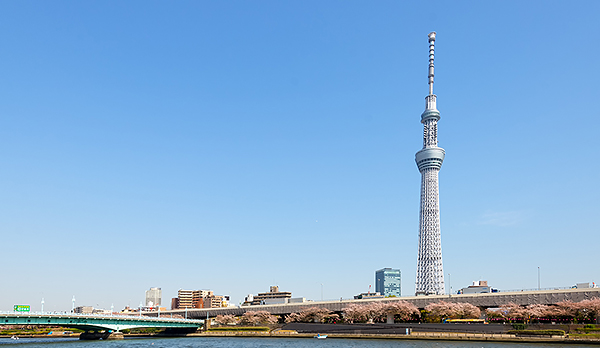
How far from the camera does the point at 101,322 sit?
413 ft

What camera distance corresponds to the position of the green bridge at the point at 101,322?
11131 centimetres

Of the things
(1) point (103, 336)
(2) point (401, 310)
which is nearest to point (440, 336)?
(2) point (401, 310)

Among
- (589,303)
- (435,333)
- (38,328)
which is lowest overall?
(38,328)

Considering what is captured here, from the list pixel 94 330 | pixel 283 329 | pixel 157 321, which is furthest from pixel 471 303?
pixel 94 330

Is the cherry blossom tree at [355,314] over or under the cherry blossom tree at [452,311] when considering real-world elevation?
under

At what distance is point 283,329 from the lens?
429 ft

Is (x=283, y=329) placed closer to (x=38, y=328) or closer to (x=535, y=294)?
(x=535, y=294)

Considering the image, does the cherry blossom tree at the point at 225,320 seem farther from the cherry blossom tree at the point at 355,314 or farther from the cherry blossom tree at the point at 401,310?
the cherry blossom tree at the point at 401,310

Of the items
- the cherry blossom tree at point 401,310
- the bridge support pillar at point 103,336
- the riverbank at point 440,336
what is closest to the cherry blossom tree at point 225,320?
the riverbank at point 440,336

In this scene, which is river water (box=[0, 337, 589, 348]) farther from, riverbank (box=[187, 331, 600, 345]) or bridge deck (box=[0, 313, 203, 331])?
bridge deck (box=[0, 313, 203, 331])

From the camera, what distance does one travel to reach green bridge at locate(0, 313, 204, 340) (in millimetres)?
111312

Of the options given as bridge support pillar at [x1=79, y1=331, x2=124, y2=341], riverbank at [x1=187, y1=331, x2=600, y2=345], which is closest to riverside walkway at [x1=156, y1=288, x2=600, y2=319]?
riverbank at [x1=187, y1=331, x2=600, y2=345]

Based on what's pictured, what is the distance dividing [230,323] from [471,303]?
233ft

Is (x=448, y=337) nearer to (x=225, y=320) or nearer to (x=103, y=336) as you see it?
(x=225, y=320)
